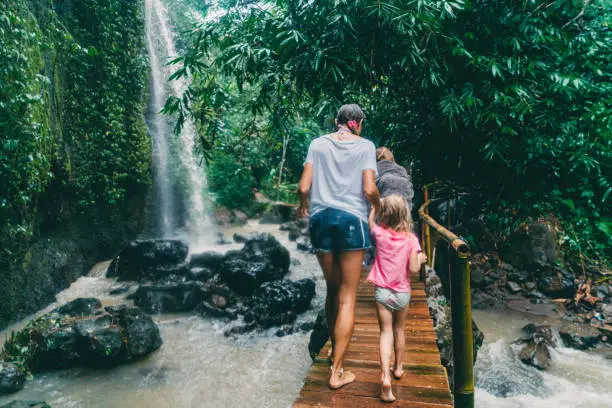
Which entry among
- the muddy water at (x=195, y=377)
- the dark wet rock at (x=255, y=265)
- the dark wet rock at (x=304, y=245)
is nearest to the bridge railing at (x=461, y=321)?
the muddy water at (x=195, y=377)

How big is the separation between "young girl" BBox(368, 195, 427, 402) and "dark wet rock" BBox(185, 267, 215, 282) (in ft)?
24.1

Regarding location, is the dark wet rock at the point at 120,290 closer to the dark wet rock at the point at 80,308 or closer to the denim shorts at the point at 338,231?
the dark wet rock at the point at 80,308

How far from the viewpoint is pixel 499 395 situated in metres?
5.20

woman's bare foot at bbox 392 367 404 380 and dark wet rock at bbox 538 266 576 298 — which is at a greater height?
woman's bare foot at bbox 392 367 404 380

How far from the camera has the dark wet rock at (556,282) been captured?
7359mm

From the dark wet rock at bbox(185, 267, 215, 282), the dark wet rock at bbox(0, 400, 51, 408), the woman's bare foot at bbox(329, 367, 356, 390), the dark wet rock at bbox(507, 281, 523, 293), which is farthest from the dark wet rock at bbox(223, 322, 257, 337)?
the dark wet rock at bbox(507, 281, 523, 293)

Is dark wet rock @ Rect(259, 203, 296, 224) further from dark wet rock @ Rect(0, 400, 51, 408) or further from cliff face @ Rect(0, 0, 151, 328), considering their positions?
dark wet rock @ Rect(0, 400, 51, 408)

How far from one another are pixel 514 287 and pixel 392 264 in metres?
6.13

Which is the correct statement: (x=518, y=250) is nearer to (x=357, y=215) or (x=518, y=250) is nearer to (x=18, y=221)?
(x=357, y=215)

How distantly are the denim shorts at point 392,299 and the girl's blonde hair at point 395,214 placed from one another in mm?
441

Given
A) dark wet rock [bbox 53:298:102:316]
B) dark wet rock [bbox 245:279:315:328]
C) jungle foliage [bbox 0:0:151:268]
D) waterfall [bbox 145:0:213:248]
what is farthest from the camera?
waterfall [bbox 145:0:213:248]

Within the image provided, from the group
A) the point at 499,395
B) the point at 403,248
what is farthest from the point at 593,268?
the point at 403,248

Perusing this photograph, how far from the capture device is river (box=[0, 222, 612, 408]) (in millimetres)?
5246

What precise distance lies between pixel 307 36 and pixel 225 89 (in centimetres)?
160
